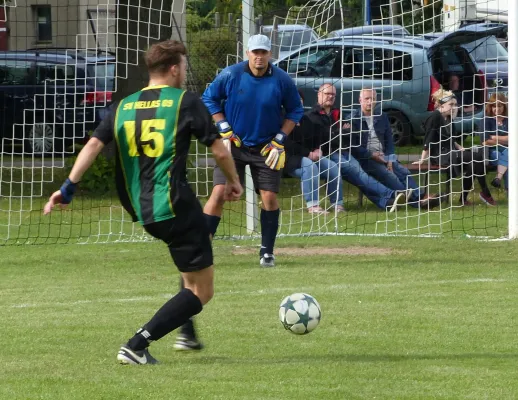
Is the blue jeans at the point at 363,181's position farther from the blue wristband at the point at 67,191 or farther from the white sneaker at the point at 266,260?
the blue wristband at the point at 67,191

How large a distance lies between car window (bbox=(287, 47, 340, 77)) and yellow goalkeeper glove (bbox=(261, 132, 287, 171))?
432cm

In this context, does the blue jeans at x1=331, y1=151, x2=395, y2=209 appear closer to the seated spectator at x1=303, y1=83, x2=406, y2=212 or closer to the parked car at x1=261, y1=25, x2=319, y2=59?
the seated spectator at x1=303, y1=83, x2=406, y2=212

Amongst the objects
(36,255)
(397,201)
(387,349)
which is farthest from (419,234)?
(387,349)

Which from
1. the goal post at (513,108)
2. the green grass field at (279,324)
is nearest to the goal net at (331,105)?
the goal post at (513,108)

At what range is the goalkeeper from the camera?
1097cm

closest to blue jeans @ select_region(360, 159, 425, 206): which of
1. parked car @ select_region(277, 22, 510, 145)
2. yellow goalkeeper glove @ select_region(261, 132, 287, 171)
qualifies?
parked car @ select_region(277, 22, 510, 145)

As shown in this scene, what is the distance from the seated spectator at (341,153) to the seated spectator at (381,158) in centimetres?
13

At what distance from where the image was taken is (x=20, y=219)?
15.1 metres

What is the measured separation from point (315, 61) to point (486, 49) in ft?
8.07

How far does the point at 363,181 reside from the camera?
616 inches

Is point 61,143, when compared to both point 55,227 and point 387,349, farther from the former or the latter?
point 387,349

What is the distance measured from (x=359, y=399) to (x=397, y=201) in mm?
9779

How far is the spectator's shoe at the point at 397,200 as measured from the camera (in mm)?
15310

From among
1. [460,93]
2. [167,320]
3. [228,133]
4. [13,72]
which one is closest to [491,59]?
[460,93]
